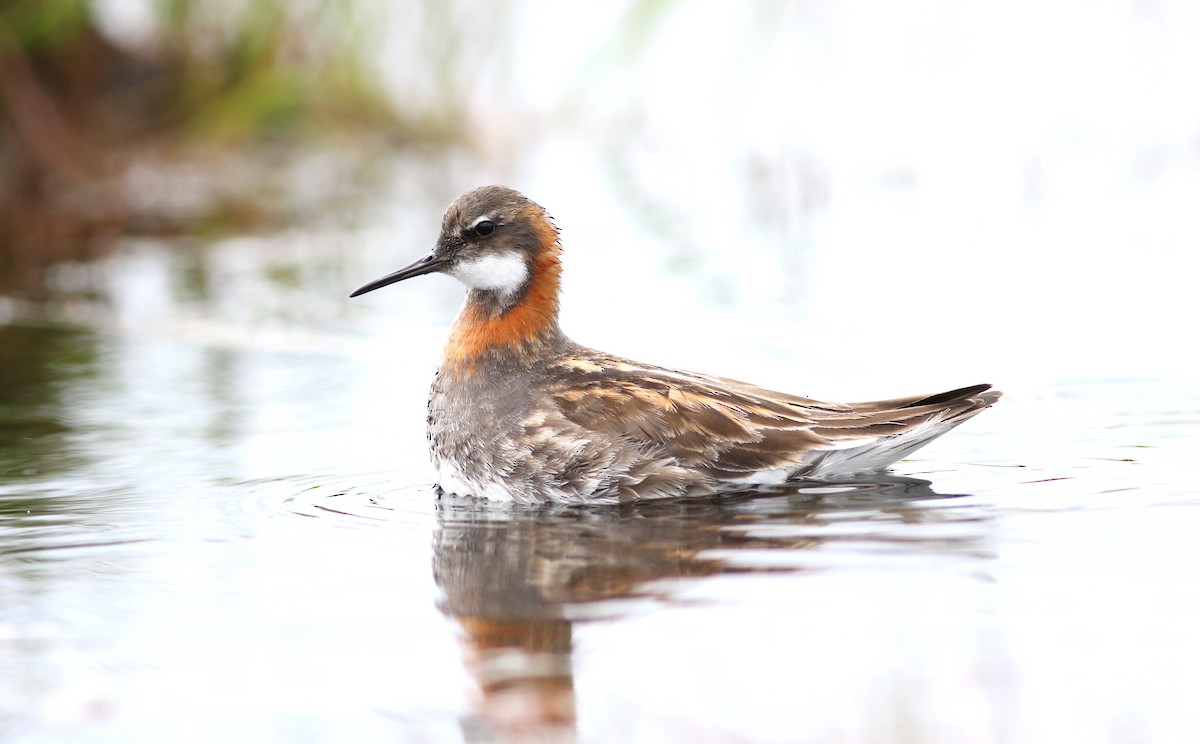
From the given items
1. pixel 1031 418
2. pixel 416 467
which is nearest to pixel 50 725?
pixel 416 467

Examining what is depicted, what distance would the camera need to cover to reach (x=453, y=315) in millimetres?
12797

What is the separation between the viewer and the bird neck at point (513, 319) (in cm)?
783

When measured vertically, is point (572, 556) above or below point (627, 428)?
below

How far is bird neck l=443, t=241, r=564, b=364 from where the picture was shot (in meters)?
7.83

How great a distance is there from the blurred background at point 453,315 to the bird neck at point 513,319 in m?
0.63

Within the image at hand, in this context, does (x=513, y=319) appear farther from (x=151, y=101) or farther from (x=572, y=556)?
(x=151, y=101)

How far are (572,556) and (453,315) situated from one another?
702cm

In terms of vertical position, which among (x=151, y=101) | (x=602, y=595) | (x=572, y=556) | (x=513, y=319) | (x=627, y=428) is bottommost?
(x=602, y=595)

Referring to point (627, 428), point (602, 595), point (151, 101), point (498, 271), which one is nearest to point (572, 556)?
point (602, 595)

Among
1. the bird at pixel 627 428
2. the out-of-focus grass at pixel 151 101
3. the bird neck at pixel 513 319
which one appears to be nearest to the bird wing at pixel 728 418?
the bird at pixel 627 428

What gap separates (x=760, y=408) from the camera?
7.25 metres

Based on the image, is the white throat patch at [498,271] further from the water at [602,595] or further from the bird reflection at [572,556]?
the bird reflection at [572,556]

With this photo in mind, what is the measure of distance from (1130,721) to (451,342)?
15.1ft

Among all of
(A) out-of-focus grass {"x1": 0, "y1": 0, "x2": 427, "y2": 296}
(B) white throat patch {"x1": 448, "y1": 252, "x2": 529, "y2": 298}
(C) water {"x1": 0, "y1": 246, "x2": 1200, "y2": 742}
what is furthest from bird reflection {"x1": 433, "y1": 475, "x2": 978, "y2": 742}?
(A) out-of-focus grass {"x1": 0, "y1": 0, "x2": 427, "y2": 296}
